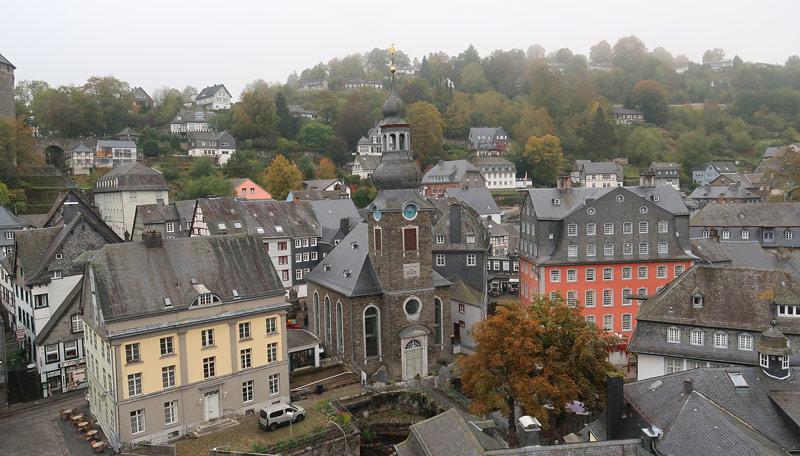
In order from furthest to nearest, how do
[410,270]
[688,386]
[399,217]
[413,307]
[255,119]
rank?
[255,119]
[413,307]
[410,270]
[399,217]
[688,386]

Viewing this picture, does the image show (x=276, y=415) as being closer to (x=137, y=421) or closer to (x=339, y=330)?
(x=137, y=421)

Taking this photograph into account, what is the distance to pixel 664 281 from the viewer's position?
41.8m

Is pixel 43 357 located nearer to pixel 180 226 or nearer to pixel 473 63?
pixel 180 226

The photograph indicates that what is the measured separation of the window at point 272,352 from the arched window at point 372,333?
5.87 meters

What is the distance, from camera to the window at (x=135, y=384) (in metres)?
25.3

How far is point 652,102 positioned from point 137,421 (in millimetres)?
154183

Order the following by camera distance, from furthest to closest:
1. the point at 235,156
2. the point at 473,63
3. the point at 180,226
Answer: the point at 473,63 < the point at 235,156 < the point at 180,226

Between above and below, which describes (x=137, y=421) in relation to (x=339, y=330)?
below

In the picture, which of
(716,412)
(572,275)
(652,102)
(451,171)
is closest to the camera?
(716,412)

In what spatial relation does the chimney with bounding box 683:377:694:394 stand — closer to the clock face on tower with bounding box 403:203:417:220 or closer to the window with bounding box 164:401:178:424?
the clock face on tower with bounding box 403:203:417:220

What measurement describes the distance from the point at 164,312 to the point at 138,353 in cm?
206

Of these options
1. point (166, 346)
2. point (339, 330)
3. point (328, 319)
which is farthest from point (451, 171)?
point (166, 346)

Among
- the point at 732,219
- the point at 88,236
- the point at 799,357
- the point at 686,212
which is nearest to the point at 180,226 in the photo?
the point at 88,236

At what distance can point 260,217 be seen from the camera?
5306 cm
